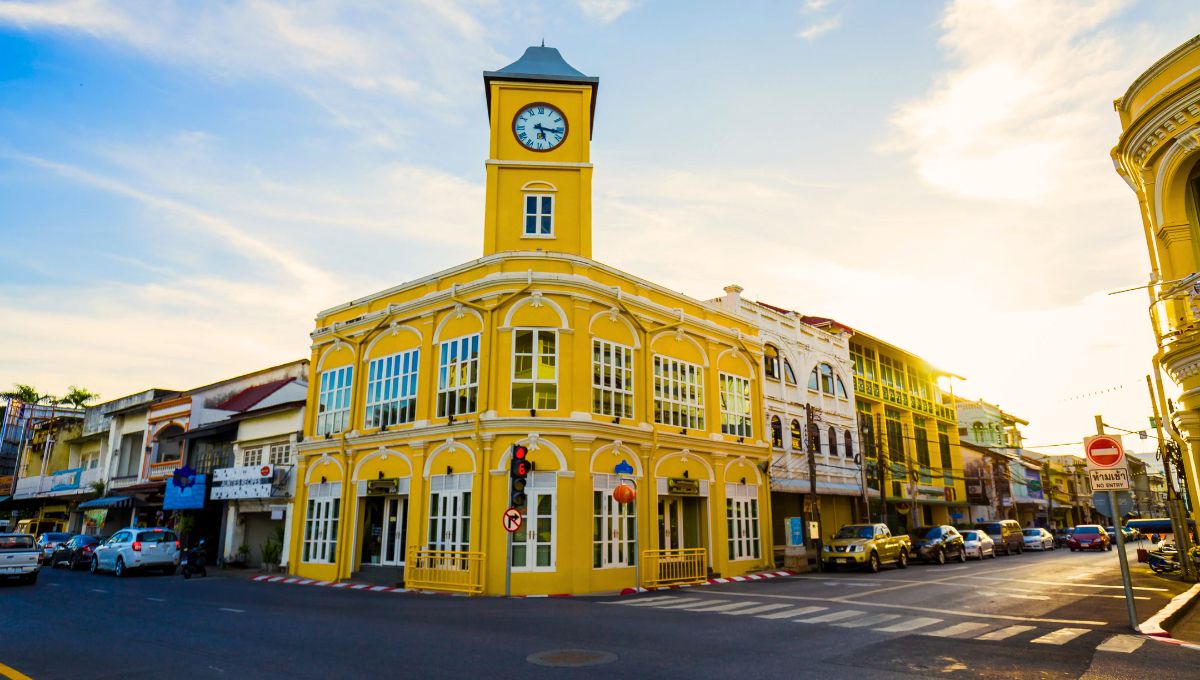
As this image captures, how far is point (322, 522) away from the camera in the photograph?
24766 mm

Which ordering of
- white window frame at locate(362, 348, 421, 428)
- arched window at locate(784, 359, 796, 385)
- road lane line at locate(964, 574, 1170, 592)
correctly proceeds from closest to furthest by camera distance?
road lane line at locate(964, 574, 1170, 592), white window frame at locate(362, 348, 421, 428), arched window at locate(784, 359, 796, 385)

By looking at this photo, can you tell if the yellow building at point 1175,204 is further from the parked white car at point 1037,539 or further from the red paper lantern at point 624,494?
the parked white car at point 1037,539

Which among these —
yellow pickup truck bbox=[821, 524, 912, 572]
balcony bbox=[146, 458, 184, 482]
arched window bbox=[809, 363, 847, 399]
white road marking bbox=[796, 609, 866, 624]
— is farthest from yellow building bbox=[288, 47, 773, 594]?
balcony bbox=[146, 458, 184, 482]

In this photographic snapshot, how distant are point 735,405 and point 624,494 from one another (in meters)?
8.61

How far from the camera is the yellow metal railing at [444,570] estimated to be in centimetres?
1938

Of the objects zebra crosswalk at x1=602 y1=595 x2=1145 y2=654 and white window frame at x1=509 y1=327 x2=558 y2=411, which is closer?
zebra crosswalk at x1=602 y1=595 x2=1145 y2=654

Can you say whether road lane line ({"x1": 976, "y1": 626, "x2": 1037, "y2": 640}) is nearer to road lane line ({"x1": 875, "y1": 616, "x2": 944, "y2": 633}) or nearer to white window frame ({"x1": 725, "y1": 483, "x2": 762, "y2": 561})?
road lane line ({"x1": 875, "y1": 616, "x2": 944, "y2": 633})

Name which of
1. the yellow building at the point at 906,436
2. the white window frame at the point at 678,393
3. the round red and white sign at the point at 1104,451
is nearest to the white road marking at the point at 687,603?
the white window frame at the point at 678,393

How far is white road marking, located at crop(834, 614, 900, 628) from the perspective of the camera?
12.1m

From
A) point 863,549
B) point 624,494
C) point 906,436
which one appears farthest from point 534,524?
point 906,436

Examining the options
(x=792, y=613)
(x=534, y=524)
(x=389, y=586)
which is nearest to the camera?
(x=792, y=613)

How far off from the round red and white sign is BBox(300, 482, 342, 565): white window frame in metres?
21.9

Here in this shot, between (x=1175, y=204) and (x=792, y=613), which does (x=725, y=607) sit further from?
(x=1175, y=204)

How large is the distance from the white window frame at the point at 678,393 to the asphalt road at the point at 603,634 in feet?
22.2
